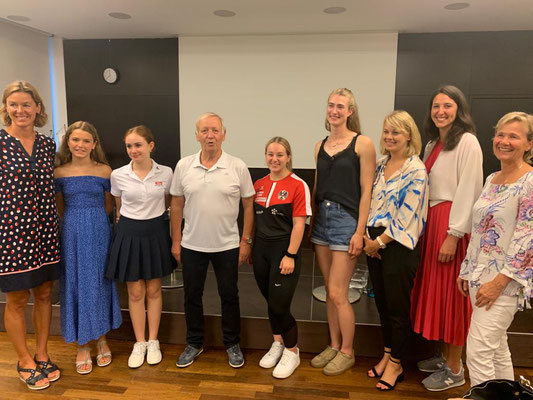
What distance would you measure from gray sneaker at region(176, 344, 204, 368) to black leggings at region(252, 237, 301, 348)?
0.57 m

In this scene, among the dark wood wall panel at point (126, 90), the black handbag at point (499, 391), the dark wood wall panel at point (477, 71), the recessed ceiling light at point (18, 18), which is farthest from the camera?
the dark wood wall panel at point (126, 90)

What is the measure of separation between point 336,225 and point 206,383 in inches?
45.7

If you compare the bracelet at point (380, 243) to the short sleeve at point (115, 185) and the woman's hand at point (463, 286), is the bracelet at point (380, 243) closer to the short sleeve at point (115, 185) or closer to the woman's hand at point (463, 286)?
the woman's hand at point (463, 286)

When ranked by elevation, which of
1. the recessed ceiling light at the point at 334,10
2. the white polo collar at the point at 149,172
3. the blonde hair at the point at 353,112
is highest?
the recessed ceiling light at the point at 334,10

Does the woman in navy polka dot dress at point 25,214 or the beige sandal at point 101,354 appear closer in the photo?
the woman in navy polka dot dress at point 25,214

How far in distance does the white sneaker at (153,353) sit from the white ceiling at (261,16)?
293 centimetres

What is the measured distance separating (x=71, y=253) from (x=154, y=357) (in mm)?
801

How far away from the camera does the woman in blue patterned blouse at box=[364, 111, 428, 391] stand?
1947mm

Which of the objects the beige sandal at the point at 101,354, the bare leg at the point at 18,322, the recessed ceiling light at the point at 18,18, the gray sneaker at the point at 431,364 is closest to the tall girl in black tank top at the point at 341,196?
the gray sneaker at the point at 431,364

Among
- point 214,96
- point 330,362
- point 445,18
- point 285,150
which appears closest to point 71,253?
point 285,150

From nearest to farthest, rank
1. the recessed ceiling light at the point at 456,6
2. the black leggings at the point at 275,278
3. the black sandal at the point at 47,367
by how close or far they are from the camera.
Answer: the black leggings at the point at 275,278 → the black sandal at the point at 47,367 → the recessed ceiling light at the point at 456,6

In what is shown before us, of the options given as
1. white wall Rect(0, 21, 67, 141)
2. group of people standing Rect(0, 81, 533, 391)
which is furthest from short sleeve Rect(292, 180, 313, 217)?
white wall Rect(0, 21, 67, 141)

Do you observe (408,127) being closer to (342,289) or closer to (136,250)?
(342,289)

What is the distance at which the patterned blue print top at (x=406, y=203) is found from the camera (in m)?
1.93
